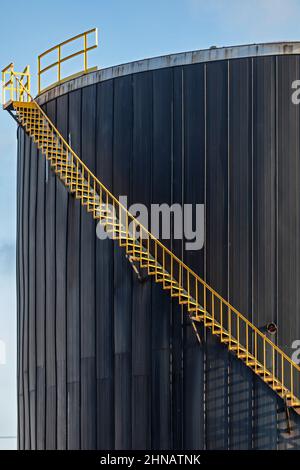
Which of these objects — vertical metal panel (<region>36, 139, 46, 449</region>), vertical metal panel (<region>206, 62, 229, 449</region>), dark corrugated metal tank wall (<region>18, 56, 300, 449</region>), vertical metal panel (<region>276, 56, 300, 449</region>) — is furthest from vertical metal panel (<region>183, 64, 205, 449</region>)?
vertical metal panel (<region>36, 139, 46, 449</region>)

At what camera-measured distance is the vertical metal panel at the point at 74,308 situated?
117 feet

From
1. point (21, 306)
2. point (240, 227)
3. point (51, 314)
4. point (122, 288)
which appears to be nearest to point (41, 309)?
point (51, 314)

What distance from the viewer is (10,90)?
39.6m

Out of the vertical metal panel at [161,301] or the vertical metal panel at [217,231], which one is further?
the vertical metal panel at [161,301]

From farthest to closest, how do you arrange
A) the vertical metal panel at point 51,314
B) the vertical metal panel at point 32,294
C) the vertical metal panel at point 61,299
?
the vertical metal panel at point 32,294 → the vertical metal panel at point 51,314 → the vertical metal panel at point 61,299

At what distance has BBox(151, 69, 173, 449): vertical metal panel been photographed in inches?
1309

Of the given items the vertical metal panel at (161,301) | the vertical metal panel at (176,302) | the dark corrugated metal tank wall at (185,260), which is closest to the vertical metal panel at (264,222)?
the dark corrugated metal tank wall at (185,260)

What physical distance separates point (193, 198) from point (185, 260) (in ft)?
5.85

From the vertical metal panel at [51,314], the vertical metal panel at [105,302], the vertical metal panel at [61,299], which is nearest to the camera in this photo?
the vertical metal panel at [105,302]

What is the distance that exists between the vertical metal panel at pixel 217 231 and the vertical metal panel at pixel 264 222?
851 mm

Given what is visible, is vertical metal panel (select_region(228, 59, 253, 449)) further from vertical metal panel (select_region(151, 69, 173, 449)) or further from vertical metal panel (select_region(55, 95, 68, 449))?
vertical metal panel (select_region(55, 95, 68, 449))

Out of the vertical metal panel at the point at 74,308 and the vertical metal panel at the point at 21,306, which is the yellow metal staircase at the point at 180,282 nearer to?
the vertical metal panel at the point at 74,308
